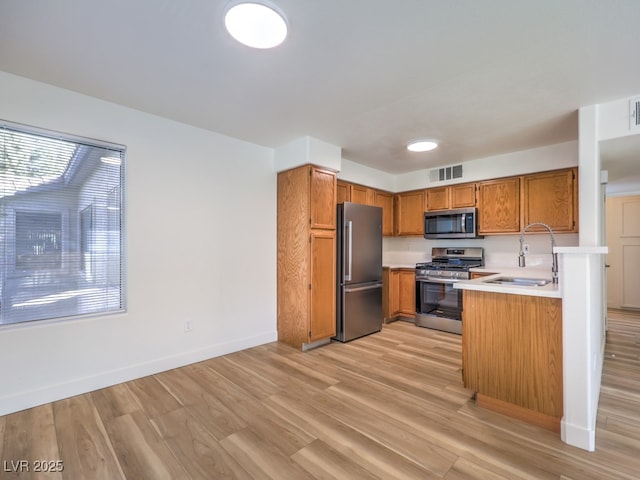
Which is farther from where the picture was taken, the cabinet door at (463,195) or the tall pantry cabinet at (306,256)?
the cabinet door at (463,195)

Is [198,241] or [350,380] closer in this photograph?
[350,380]

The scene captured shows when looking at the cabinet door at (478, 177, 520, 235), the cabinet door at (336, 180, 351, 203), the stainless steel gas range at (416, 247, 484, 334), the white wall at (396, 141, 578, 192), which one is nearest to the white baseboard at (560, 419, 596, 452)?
the stainless steel gas range at (416, 247, 484, 334)

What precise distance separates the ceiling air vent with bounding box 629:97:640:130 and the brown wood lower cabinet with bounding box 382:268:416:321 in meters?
2.87

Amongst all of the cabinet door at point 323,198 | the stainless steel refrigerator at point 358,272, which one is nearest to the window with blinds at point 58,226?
the cabinet door at point 323,198

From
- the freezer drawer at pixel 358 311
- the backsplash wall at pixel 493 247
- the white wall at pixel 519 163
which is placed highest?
the white wall at pixel 519 163

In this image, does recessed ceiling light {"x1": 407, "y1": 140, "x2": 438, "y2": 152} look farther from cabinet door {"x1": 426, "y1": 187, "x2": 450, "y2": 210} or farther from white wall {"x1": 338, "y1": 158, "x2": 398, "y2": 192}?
cabinet door {"x1": 426, "y1": 187, "x2": 450, "y2": 210}

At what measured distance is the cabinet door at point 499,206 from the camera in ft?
13.1

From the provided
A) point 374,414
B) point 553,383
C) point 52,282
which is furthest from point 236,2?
point 553,383

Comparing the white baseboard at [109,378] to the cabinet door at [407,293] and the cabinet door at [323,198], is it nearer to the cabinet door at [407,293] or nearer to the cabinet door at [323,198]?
the cabinet door at [323,198]

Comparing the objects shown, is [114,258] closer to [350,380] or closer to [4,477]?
[4,477]

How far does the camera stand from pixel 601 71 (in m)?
2.15

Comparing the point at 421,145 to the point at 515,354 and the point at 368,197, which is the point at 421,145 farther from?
the point at 515,354

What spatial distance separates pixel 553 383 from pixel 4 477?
3.24 metres

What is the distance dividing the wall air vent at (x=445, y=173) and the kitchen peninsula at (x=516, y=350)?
266cm
